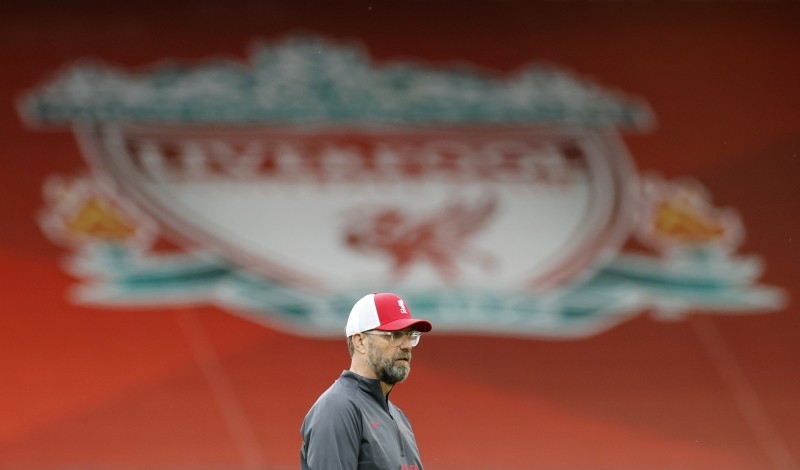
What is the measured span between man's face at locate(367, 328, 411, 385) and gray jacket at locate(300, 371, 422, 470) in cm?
3

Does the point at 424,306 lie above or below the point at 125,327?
below

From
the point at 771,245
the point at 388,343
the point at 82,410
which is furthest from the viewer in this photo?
the point at 771,245

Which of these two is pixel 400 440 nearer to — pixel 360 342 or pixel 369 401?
pixel 369 401

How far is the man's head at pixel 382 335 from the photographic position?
2.60 meters

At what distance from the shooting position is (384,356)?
2619mm

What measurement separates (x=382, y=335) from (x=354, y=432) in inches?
8.9

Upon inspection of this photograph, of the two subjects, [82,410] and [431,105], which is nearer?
[82,410]

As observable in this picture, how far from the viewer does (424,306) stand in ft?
22.6

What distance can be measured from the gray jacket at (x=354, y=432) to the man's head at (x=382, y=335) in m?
0.04

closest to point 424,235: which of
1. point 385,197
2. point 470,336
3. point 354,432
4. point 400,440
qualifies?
point 385,197

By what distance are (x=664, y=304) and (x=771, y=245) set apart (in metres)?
0.74

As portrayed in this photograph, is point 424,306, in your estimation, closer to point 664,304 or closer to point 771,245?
point 664,304

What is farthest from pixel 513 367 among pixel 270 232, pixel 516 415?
pixel 270 232

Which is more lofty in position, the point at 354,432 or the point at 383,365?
the point at 383,365
